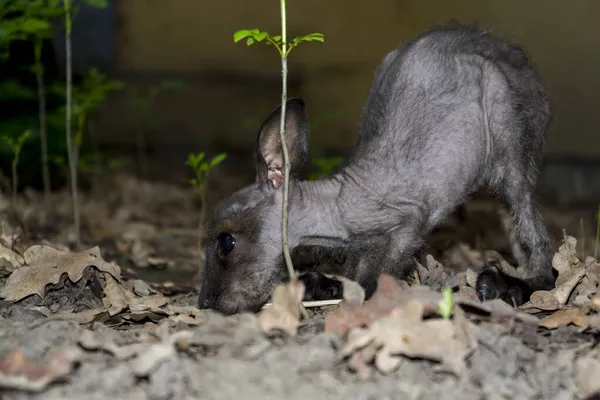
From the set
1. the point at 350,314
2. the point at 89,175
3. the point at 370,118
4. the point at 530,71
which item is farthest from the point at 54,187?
the point at 350,314

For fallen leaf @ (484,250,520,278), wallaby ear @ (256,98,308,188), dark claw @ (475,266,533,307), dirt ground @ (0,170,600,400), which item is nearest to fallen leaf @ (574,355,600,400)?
dirt ground @ (0,170,600,400)

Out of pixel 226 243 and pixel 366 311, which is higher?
pixel 366 311

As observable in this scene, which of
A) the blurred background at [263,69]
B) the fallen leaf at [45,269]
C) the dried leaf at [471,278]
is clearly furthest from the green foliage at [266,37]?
the blurred background at [263,69]

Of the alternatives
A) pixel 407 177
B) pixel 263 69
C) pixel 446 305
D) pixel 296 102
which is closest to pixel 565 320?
pixel 446 305

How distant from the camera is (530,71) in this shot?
6070 millimetres

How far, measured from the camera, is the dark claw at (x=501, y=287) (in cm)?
511

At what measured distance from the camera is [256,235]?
529cm

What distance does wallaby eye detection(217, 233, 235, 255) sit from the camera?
5.29m

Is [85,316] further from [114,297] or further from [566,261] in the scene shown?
[566,261]

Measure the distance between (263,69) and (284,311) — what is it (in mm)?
8073

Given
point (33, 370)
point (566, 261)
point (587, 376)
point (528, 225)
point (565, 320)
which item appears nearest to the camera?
point (33, 370)

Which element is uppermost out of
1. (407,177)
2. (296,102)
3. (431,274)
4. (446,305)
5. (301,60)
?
(296,102)

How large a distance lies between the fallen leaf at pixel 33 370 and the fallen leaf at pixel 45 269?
5.09ft

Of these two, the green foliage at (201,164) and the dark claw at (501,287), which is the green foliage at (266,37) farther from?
the dark claw at (501,287)
